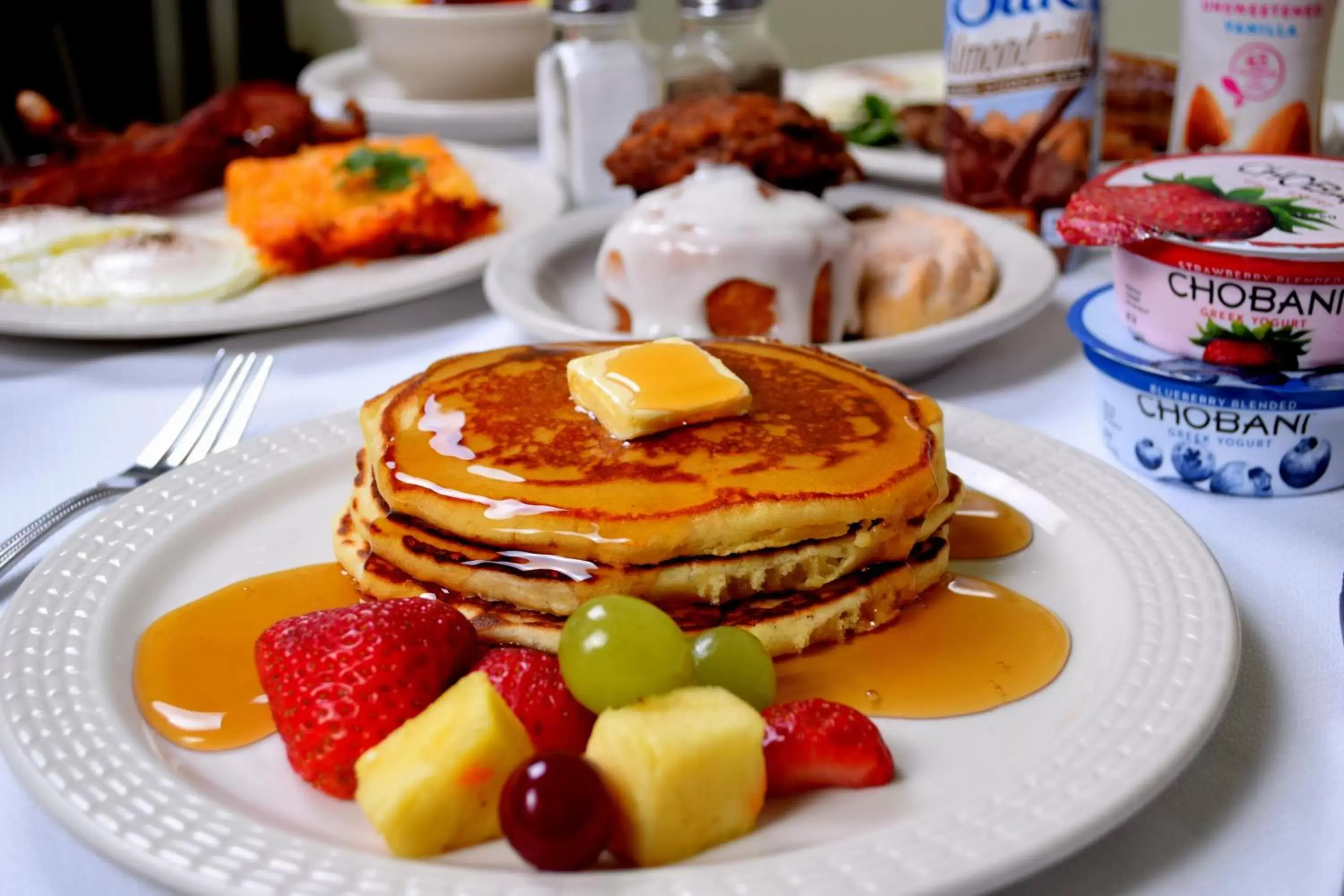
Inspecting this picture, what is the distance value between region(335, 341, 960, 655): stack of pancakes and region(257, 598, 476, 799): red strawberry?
0.36 feet

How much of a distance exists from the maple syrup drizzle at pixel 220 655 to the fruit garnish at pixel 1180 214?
95 cm

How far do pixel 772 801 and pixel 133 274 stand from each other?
164 centimetres

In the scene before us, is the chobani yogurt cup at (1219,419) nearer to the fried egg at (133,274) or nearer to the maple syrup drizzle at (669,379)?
the maple syrup drizzle at (669,379)

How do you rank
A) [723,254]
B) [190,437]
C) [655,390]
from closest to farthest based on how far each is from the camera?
[655,390] < [190,437] < [723,254]

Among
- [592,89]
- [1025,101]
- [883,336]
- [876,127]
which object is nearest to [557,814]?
[883,336]

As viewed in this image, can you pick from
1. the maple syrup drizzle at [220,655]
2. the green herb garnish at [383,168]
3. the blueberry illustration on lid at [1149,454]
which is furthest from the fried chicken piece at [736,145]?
the maple syrup drizzle at [220,655]

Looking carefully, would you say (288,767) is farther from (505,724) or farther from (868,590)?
(868,590)

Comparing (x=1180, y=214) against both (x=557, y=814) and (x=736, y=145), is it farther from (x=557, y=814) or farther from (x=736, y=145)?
(x=557, y=814)

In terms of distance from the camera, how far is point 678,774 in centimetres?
91

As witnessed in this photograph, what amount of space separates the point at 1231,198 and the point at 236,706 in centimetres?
124

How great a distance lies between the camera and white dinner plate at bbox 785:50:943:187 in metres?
2.70

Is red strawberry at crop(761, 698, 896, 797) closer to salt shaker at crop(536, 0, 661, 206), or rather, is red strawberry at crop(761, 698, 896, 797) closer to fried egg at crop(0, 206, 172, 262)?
fried egg at crop(0, 206, 172, 262)

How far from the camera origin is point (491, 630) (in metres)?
1.19

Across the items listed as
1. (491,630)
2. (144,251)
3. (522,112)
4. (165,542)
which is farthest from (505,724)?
(522,112)
